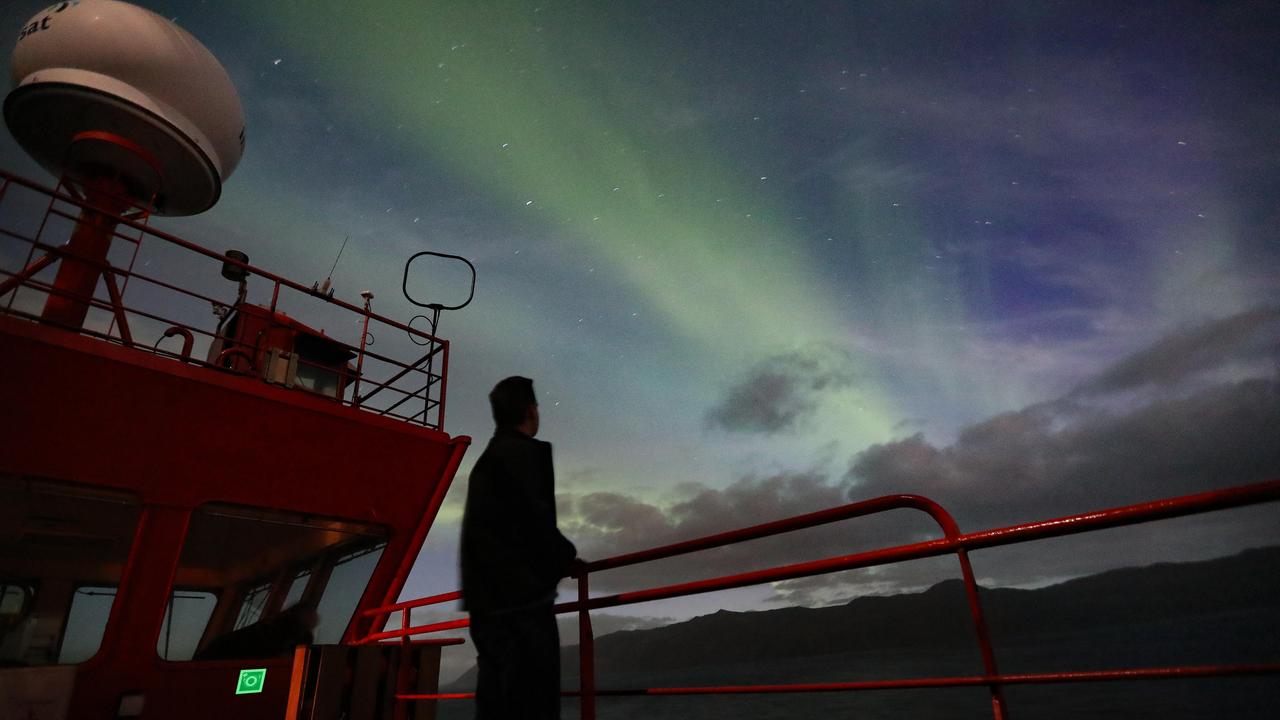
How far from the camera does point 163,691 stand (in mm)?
4941

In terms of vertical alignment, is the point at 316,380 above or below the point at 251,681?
above

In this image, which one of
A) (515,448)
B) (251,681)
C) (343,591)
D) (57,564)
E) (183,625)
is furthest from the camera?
(343,591)

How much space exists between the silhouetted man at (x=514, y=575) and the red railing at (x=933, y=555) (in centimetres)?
21

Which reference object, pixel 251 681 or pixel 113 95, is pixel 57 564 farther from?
pixel 113 95

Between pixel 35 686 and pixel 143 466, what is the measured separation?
Answer: 1.63 m

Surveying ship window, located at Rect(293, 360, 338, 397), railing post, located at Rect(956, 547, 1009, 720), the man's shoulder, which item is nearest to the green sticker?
ship window, located at Rect(293, 360, 338, 397)

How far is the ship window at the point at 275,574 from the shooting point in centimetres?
573

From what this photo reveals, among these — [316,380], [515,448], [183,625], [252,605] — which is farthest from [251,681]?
[515,448]

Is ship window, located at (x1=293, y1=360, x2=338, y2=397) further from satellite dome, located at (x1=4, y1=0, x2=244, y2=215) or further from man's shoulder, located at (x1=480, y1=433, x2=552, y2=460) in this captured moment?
man's shoulder, located at (x1=480, y1=433, x2=552, y2=460)

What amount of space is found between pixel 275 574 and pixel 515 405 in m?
5.29

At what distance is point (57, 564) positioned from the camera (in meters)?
5.17

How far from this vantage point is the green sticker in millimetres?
5391

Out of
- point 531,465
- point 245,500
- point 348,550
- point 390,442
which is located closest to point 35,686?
point 245,500

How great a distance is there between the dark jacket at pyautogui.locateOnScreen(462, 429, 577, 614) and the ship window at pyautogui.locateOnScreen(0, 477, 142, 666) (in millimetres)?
4276
